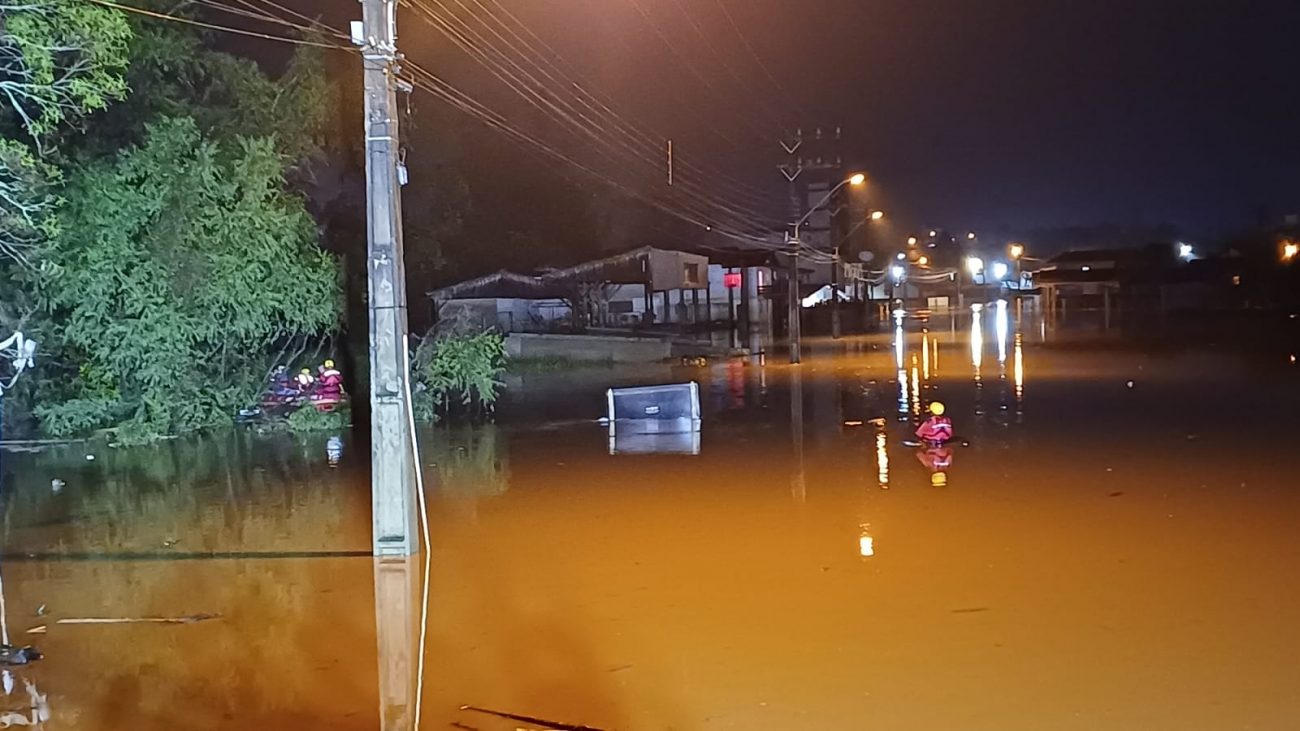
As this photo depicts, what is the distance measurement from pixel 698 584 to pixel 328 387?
15.6 m

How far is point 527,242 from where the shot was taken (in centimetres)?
4962

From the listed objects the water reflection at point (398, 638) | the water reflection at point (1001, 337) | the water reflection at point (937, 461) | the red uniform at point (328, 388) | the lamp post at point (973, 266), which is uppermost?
the lamp post at point (973, 266)

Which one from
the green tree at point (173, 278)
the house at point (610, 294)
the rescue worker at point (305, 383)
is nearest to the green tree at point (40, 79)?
the green tree at point (173, 278)

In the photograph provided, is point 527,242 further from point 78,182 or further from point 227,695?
point 227,695

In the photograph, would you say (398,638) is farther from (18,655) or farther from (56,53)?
(56,53)

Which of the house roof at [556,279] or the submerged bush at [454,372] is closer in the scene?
the submerged bush at [454,372]

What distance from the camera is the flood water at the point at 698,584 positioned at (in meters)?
7.01

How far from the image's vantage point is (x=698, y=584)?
977cm

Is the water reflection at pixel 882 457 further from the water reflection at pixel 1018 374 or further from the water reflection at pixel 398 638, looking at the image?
the water reflection at pixel 398 638

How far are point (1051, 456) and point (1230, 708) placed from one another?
395 inches

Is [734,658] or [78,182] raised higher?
[78,182]

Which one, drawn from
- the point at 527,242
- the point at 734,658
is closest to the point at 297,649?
the point at 734,658

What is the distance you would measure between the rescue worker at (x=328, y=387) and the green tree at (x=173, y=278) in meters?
1.11

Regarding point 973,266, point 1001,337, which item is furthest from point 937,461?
point 973,266
